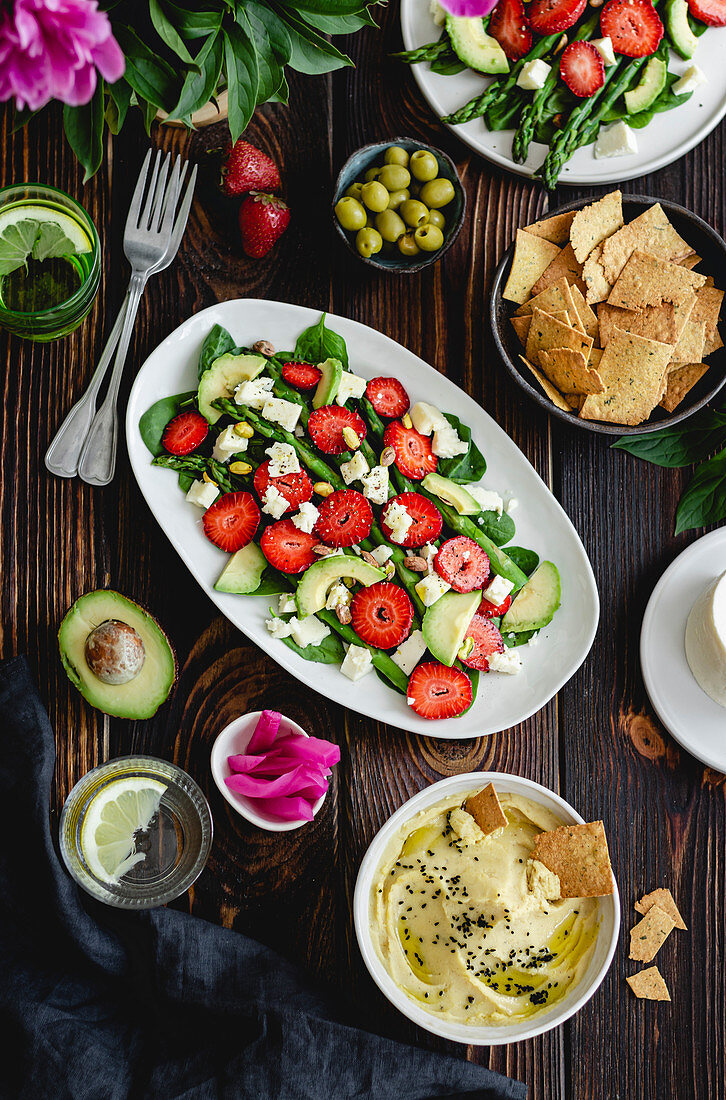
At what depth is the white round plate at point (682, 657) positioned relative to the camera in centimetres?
209

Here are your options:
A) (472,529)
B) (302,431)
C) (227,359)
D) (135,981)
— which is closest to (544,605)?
(472,529)

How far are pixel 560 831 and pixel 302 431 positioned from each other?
99 cm

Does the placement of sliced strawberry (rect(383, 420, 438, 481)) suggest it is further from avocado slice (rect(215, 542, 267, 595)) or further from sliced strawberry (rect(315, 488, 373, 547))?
avocado slice (rect(215, 542, 267, 595))

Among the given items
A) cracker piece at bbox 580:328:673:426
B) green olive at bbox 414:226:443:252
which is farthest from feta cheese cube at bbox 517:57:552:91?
cracker piece at bbox 580:328:673:426

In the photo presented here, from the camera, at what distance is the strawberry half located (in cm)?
194

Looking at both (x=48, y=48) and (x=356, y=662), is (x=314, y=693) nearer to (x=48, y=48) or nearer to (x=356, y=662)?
(x=356, y=662)

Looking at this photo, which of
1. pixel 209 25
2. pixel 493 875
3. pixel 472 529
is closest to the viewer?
pixel 209 25

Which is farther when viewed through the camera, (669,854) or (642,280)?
(669,854)

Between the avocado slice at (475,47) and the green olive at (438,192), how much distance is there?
0.91ft

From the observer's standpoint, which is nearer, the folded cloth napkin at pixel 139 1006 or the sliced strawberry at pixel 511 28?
the folded cloth napkin at pixel 139 1006

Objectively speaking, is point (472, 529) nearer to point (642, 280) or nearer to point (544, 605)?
point (544, 605)

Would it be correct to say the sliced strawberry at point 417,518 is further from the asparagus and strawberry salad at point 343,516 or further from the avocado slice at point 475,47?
the avocado slice at point 475,47

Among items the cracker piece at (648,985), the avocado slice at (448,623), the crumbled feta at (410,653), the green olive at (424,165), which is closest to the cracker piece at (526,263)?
the green olive at (424,165)

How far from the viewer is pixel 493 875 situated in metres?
1.89
